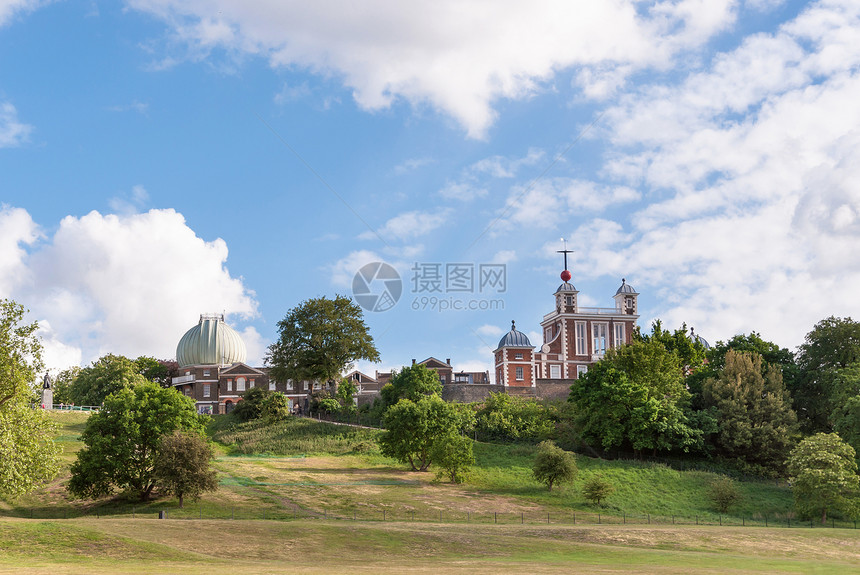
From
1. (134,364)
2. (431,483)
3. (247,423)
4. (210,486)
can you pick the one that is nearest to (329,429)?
(247,423)

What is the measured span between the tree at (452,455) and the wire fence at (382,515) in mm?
9373

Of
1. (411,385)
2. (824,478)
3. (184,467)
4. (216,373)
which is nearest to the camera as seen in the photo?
(184,467)

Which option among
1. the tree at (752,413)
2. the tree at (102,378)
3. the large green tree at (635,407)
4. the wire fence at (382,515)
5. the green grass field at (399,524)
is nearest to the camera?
the green grass field at (399,524)

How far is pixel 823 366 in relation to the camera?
252 ft

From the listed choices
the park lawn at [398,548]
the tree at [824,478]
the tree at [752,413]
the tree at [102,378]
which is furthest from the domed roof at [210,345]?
the tree at [824,478]

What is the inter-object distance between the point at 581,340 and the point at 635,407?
34.2m

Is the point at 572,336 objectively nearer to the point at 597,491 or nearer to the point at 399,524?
the point at 597,491

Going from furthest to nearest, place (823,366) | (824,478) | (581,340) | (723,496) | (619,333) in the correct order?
(619,333)
(581,340)
(823,366)
(723,496)
(824,478)

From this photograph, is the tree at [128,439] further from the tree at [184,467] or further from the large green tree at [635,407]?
the large green tree at [635,407]

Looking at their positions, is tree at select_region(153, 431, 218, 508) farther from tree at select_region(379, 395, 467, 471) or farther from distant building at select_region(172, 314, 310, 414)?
distant building at select_region(172, 314, 310, 414)

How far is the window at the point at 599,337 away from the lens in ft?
344

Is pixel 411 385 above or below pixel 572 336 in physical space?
below

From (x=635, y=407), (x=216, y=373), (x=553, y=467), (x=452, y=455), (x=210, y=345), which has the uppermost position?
(x=210, y=345)

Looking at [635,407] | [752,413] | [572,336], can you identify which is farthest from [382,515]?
[572,336]
